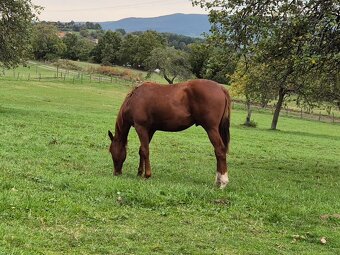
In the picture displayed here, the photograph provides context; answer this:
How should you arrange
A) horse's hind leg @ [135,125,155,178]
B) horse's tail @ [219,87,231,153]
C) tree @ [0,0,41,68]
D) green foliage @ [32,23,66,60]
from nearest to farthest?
1. horse's tail @ [219,87,231,153]
2. horse's hind leg @ [135,125,155,178]
3. tree @ [0,0,41,68]
4. green foliage @ [32,23,66,60]

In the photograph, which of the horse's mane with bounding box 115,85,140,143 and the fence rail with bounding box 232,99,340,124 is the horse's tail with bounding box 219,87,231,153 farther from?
the fence rail with bounding box 232,99,340,124

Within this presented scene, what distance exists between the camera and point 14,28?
29281 mm

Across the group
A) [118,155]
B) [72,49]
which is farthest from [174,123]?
[72,49]

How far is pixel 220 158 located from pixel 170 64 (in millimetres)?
77807

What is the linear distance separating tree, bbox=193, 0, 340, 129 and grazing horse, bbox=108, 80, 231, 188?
282 centimetres

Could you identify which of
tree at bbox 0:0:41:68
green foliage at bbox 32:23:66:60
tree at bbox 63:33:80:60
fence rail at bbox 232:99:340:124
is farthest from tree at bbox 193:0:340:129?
tree at bbox 63:33:80:60

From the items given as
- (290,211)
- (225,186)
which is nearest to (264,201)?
(290,211)

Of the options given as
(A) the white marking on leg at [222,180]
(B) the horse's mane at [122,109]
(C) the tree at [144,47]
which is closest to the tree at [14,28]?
(B) the horse's mane at [122,109]

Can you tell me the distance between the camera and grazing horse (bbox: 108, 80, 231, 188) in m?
11.1

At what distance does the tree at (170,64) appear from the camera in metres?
87.8

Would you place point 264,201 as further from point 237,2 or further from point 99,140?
point 99,140

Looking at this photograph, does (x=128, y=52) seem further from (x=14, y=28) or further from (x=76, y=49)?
(x=14, y=28)

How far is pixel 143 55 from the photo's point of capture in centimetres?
11425

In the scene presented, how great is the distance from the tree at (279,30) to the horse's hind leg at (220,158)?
10.5ft
